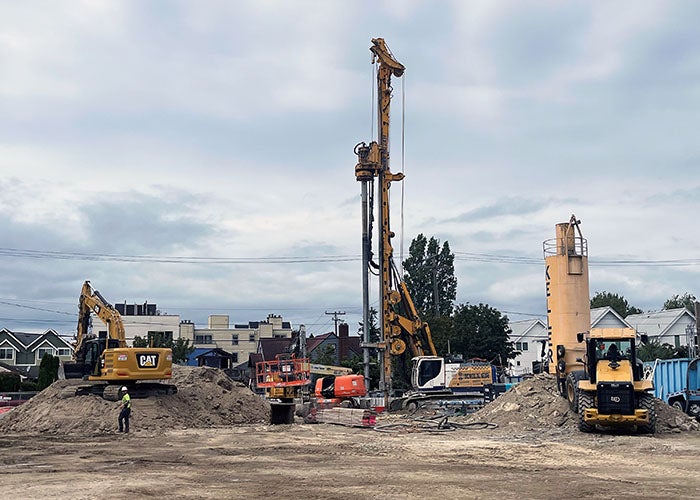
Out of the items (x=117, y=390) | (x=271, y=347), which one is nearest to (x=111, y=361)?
(x=117, y=390)

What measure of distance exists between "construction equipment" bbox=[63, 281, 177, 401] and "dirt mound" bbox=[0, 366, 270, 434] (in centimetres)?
63

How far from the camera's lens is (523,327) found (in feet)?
344

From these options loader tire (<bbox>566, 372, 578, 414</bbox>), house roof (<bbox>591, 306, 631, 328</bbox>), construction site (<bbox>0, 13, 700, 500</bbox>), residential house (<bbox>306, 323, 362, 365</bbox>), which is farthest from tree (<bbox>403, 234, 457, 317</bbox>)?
loader tire (<bbox>566, 372, 578, 414</bbox>)

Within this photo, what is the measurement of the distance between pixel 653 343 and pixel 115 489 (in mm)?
80045

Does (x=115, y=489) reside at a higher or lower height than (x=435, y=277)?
lower

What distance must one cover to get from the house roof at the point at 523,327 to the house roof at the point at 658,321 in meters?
11.2

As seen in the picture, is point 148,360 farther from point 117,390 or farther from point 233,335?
point 233,335

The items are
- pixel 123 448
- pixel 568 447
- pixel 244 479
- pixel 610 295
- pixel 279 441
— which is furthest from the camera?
pixel 610 295

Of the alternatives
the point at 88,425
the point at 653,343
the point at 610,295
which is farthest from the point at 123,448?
the point at 610,295

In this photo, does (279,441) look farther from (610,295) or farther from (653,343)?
(610,295)

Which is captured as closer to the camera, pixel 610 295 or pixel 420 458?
pixel 420 458

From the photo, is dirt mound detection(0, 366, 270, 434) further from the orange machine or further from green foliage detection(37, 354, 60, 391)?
green foliage detection(37, 354, 60, 391)

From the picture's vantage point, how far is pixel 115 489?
16.0m

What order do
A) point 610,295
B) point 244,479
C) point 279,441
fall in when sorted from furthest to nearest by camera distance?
point 610,295 → point 279,441 → point 244,479
